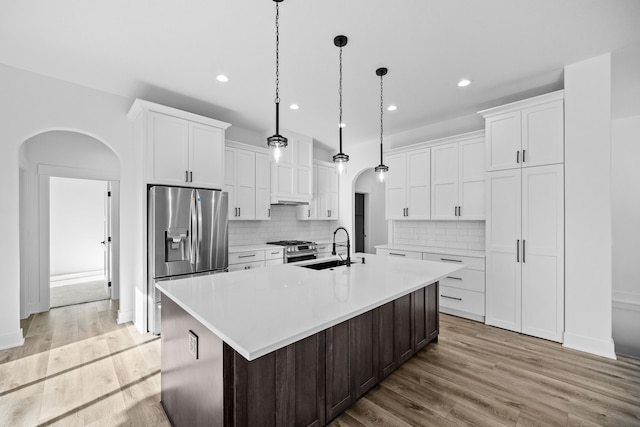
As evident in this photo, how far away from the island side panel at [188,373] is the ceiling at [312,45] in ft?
7.13

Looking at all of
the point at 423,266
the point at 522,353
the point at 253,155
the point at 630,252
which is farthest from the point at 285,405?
the point at 630,252

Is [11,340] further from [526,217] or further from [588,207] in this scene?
[588,207]

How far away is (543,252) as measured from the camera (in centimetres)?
314

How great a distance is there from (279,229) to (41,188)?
351 centimetres

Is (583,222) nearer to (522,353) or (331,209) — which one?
(522,353)

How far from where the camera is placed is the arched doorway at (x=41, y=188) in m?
3.78

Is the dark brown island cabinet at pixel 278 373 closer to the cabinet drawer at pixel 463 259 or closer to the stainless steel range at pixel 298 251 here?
the cabinet drawer at pixel 463 259

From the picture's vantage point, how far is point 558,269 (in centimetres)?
304

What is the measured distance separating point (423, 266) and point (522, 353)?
137cm

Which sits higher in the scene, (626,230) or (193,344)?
(626,230)

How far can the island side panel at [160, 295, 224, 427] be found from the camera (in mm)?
1335

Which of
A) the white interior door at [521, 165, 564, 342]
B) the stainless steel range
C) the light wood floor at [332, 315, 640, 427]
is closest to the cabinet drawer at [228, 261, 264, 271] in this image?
the stainless steel range

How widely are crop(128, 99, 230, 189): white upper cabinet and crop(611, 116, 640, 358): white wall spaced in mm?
5810

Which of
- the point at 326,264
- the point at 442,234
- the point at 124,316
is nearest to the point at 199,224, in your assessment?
the point at 124,316
